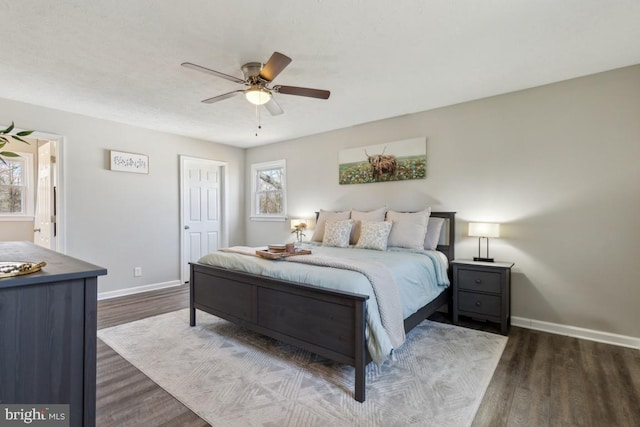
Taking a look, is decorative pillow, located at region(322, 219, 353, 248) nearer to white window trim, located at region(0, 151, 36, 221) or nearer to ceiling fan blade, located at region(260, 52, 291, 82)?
ceiling fan blade, located at region(260, 52, 291, 82)

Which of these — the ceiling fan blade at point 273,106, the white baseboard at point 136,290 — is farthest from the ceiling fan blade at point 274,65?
the white baseboard at point 136,290

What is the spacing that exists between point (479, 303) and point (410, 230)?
3.37ft

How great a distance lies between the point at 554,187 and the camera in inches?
124

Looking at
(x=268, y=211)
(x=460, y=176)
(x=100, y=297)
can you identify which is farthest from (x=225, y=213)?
(x=460, y=176)

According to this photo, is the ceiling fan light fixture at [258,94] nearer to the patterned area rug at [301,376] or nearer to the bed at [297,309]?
the bed at [297,309]

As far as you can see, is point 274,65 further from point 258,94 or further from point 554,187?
point 554,187

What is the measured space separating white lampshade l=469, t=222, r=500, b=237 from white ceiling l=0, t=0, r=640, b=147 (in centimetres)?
144

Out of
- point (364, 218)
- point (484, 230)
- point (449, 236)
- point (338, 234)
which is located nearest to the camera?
point (484, 230)

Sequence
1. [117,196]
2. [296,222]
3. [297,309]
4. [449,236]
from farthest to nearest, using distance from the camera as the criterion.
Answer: [296,222], [117,196], [449,236], [297,309]

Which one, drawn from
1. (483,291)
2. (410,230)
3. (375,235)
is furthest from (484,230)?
(375,235)

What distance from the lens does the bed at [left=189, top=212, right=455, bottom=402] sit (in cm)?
207

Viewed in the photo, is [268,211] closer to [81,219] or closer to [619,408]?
[81,219]

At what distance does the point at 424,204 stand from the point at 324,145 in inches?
75.4

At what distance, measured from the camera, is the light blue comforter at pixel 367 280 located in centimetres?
207
